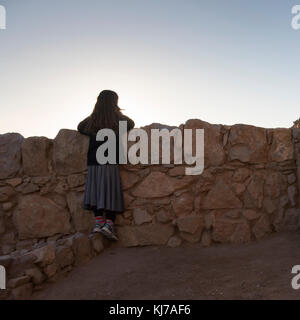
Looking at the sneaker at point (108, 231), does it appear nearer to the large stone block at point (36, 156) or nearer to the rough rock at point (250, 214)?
the large stone block at point (36, 156)

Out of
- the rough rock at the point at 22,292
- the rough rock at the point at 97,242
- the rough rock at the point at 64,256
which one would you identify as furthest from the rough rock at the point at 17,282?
the rough rock at the point at 97,242

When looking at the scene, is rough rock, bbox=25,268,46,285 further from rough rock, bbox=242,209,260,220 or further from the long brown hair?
rough rock, bbox=242,209,260,220

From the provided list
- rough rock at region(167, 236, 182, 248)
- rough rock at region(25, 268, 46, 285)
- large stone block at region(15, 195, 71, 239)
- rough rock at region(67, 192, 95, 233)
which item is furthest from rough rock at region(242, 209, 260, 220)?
rough rock at region(25, 268, 46, 285)

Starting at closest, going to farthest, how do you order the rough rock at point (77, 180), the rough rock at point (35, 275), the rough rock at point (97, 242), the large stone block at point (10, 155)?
the rough rock at point (35, 275), the rough rock at point (97, 242), the rough rock at point (77, 180), the large stone block at point (10, 155)

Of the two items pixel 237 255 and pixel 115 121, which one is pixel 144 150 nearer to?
pixel 115 121

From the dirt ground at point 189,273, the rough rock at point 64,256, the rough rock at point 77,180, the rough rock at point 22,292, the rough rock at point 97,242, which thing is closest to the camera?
the dirt ground at point 189,273

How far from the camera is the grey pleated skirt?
327cm

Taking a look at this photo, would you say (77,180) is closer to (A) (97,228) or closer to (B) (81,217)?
(B) (81,217)

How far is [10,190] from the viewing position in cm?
359

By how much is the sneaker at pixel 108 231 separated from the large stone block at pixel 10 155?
1.23 m

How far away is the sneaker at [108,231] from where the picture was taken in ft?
10.4

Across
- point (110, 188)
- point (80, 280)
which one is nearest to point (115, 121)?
point (110, 188)

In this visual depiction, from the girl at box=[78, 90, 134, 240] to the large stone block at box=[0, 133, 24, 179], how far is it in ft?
2.57

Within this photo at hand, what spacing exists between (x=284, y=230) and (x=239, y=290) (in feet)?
4.54
